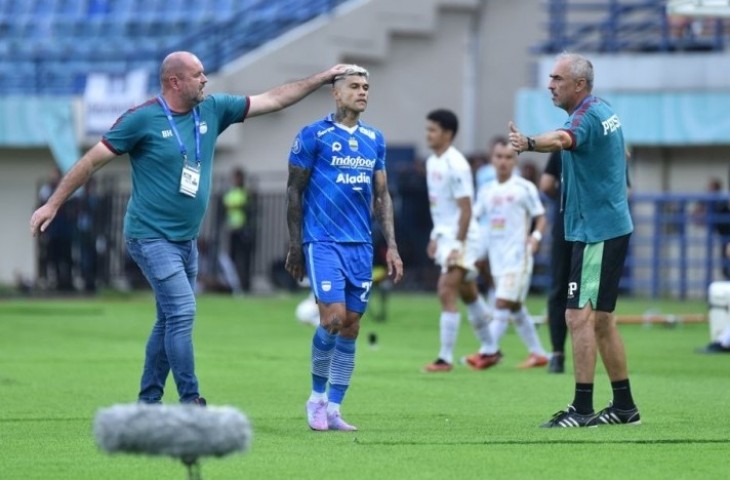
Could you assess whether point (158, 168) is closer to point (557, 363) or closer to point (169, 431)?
point (169, 431)

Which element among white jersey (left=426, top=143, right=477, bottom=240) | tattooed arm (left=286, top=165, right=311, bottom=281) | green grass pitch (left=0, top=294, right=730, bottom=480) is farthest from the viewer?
white jersey (left=426, top=143, right=477, bottom=240)

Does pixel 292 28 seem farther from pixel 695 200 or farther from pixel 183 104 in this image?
pixel 183 104

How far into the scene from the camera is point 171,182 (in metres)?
11.4

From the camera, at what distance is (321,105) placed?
3381cm

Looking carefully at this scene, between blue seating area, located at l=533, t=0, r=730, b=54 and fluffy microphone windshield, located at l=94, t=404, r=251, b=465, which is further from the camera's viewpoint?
blue seating area, located at l=533, t=0, r=730, b=54

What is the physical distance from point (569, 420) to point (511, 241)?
6316mm

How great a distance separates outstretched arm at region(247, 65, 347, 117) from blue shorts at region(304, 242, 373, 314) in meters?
0.92

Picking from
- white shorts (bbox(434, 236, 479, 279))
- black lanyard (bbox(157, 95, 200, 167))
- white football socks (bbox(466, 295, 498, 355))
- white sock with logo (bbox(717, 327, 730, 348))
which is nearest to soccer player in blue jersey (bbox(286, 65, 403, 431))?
black lanyard (bbox(157, 95, 200, 167))

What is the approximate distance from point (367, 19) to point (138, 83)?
4.73m

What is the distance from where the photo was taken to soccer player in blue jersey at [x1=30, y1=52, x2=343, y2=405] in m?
11.4

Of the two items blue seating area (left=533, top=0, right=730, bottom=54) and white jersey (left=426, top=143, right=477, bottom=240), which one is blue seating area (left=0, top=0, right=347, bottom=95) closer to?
blue seating area (left=533, top=0, right=730, bottom=54)

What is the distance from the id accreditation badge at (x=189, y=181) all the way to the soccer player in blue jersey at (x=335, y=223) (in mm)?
642

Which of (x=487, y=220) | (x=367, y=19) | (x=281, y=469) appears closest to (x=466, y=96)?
(x=367, y=19)

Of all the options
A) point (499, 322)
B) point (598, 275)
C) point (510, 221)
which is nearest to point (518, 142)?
point (598, 275)
